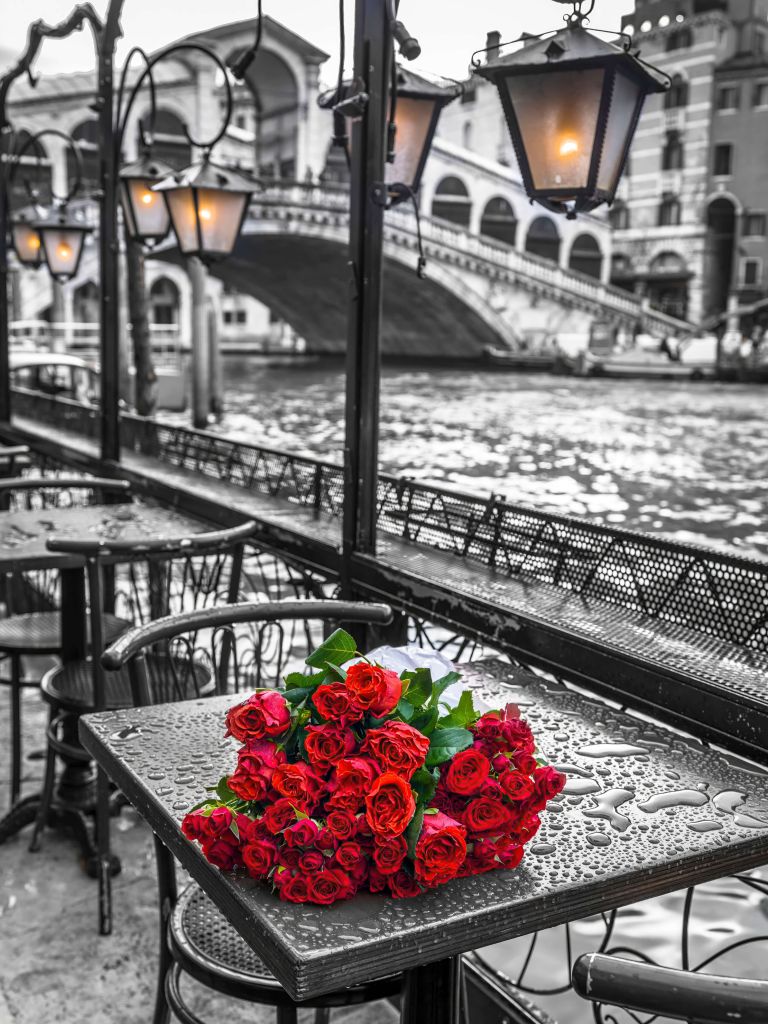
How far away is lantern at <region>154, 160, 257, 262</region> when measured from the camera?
4.79m

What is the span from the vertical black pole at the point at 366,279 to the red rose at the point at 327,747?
1.84 meters

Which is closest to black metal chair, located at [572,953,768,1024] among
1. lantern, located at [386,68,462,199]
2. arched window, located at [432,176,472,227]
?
lantern, located at [386,68,462,199]

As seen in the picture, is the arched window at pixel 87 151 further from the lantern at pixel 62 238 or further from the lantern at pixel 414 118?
the lantern at pixel 414 118

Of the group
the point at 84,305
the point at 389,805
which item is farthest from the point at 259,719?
the point at 84,305

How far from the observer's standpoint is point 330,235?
3225 centimetres

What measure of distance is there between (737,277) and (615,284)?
633 centimetres

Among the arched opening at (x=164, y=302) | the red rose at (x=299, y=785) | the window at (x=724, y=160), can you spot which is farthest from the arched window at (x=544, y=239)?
the red rose at (x=299, y=785)

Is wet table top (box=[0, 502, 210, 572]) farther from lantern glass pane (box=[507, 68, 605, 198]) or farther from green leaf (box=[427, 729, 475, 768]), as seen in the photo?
green leaf (box=[427, 729, 475, 768])

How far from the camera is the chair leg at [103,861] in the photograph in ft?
9.86

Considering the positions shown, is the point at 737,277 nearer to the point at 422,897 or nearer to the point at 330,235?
the point at 330,235

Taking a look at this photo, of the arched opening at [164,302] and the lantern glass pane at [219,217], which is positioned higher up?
the arched opening at [164,302]

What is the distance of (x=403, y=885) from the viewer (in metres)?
1.42

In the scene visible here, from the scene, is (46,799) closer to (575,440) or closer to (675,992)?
(675,992)

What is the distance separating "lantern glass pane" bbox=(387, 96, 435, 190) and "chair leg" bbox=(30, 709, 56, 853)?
2.26 meters
